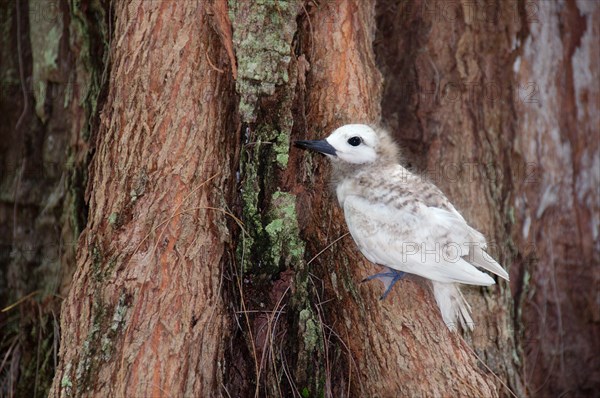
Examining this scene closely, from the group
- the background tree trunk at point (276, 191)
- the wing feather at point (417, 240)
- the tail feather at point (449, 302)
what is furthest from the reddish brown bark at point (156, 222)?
the tail feather at point (449, 302)

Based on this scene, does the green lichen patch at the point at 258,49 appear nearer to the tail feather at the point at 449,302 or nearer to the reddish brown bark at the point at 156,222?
the reddish brown bark at the point at 156,222

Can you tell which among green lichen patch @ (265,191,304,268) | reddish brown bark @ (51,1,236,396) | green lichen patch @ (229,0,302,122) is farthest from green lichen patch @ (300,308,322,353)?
green lichen patch @ (229,0,302,122)

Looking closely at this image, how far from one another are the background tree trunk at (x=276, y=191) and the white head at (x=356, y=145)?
0.14 metres

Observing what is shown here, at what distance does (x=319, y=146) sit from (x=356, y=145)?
0.22 meters

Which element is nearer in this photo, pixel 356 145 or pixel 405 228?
pixel 405 228

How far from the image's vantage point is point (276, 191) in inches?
137

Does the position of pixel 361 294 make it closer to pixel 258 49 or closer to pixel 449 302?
pixel 449 302

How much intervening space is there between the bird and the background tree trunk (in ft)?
0.40

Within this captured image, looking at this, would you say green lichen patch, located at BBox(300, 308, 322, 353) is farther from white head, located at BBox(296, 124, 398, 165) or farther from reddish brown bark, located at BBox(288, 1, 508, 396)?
white head, located at BBox(296, 124, 398, 165)

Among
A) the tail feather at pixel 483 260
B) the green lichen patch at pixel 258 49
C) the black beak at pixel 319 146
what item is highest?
the green lichen patch at pixel 258 49

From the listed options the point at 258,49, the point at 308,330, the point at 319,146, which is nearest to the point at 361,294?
the point at 308,330

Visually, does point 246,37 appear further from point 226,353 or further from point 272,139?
point 226,353

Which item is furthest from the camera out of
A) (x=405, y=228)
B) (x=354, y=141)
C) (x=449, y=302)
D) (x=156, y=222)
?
(x=354, y=141)

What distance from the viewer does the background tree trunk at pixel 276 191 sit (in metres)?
3.14
